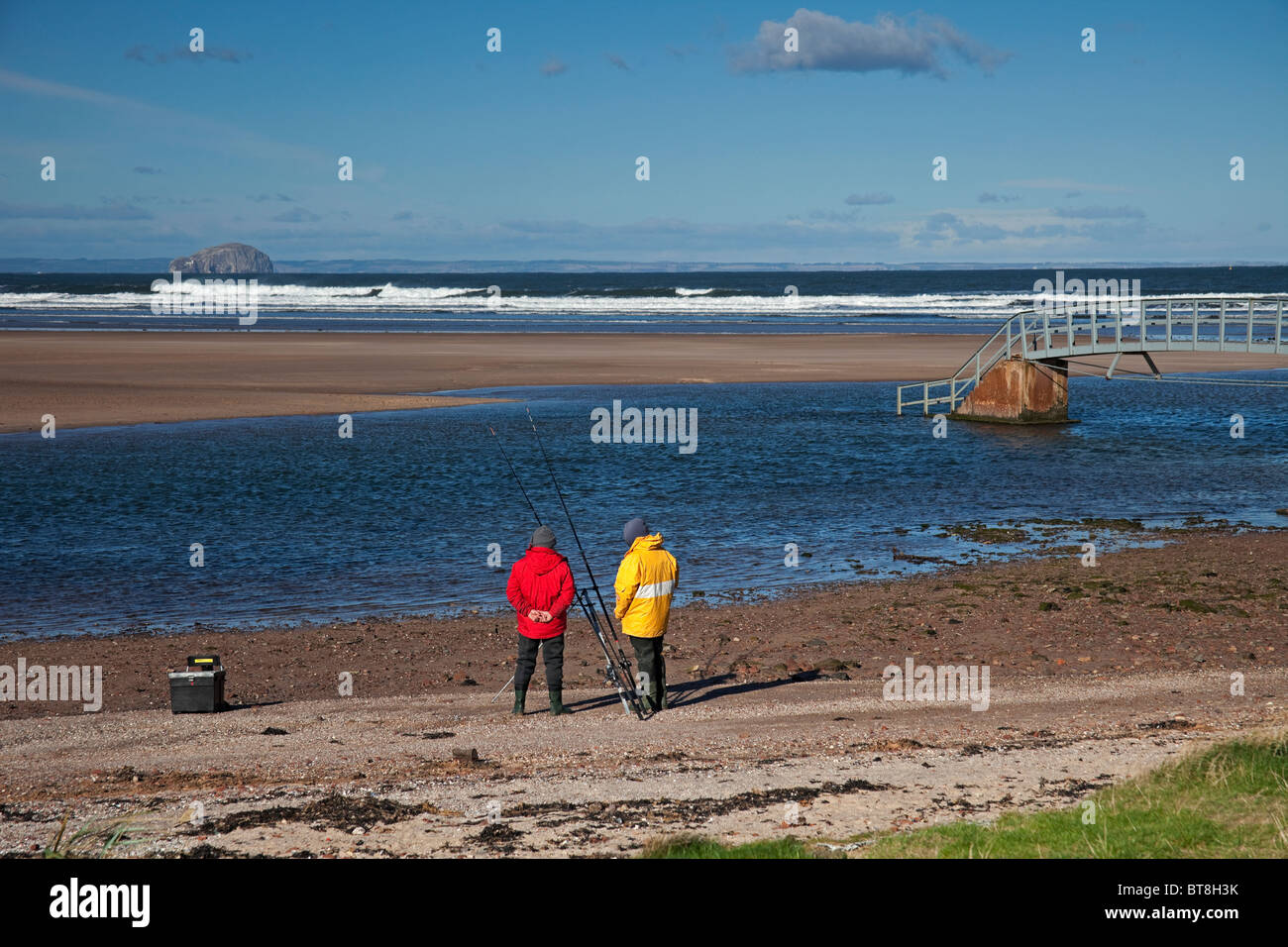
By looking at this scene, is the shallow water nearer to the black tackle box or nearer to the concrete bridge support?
the concrete bridge support

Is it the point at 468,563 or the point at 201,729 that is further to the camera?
the point at 468,563

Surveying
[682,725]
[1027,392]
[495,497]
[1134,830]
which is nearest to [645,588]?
[682,725]

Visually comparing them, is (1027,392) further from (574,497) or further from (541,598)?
(541,598)

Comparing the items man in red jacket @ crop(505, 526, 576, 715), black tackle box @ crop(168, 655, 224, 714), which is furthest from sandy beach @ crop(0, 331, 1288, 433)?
man in red jacket @ crop(505, 526, 576, 715)

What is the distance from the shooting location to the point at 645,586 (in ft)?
32.6

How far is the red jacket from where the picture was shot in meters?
10.0

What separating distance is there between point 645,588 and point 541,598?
90 centimetres

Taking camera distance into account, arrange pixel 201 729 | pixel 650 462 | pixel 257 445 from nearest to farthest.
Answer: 1. pixel 201 729
2. pixel 650 462
3. pixel 257 445

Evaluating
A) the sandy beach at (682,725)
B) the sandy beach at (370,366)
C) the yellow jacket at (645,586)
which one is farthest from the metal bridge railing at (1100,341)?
the yellow jacket at (645,586)
